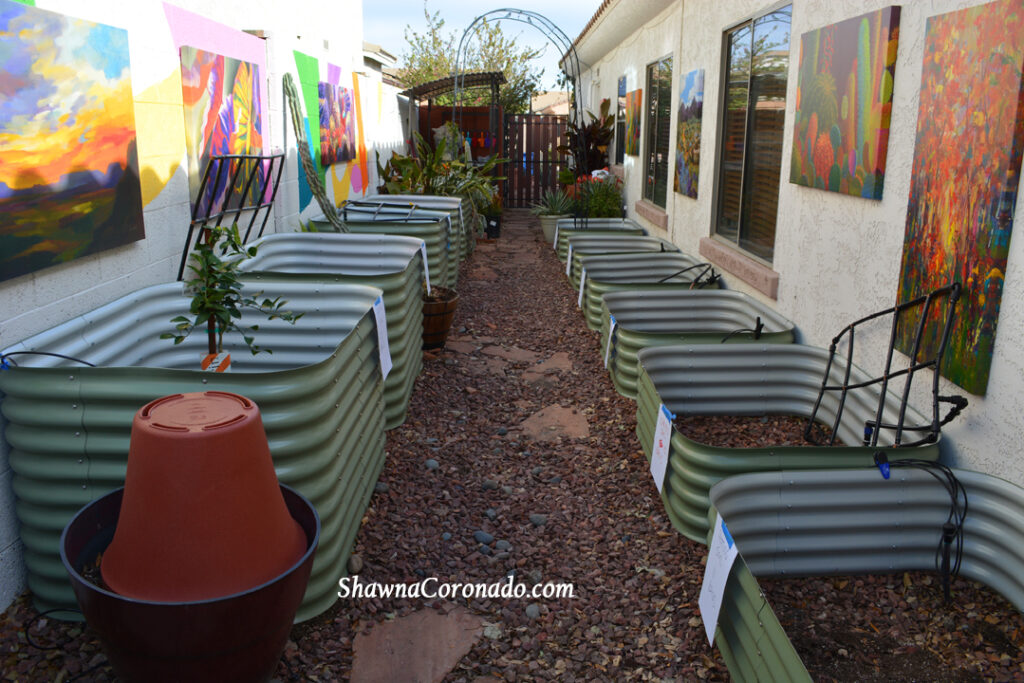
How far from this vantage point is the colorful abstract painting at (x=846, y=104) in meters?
3.55

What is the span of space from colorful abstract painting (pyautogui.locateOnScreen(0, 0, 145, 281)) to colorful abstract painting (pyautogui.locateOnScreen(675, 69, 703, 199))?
4840 millimetres

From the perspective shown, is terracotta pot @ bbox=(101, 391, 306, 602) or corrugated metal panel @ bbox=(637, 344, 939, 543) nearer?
terracotta pot @ bbox=(101, 391, 306, 602)

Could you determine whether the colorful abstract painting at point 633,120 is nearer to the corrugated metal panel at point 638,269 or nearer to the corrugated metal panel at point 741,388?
the corrugated metal panel at point 638,269

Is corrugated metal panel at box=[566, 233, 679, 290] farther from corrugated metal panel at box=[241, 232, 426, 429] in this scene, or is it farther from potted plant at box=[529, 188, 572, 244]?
potted plant at box=[529, 188, 572, 244]

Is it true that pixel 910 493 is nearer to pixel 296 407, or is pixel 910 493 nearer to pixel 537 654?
pixel 537 654

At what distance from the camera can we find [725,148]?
6.26 meters

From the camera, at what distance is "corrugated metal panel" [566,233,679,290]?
765cm

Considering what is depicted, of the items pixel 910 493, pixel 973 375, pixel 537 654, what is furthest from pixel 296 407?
pixel 973 375

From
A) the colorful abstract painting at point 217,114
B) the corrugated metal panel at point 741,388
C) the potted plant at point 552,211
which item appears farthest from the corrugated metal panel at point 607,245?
the potted plant at point 552,211

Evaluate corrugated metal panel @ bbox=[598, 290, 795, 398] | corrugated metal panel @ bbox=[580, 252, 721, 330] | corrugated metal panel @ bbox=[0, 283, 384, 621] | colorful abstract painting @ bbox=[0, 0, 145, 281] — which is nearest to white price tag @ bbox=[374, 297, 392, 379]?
corrugated metal panel @ bbox=[0, 283, 384, 621]

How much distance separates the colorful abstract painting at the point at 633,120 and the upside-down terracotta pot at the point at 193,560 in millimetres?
8658

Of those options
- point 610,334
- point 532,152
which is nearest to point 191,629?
point 610,334

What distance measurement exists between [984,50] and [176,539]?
3109 mm

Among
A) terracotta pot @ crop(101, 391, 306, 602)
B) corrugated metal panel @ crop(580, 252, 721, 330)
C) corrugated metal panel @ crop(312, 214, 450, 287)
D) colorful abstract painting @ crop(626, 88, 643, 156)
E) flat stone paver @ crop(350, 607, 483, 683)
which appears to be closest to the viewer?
terracotta pot @ crop(101, 391, 306, 602)
